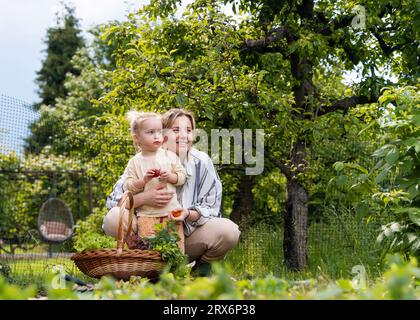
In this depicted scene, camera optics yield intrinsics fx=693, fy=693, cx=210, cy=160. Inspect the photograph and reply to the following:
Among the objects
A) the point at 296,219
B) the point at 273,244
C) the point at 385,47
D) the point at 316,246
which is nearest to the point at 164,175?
the point at 296,219

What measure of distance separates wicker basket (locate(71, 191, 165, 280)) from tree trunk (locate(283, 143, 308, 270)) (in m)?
3.57

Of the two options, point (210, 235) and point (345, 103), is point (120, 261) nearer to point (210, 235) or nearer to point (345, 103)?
point (210, 235)

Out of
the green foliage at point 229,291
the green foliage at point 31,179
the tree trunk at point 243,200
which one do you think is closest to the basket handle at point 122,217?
the green foliage at point 229,291

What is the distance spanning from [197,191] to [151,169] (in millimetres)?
436

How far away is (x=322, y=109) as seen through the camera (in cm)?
718

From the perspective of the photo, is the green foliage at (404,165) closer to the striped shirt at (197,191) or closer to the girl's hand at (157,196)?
the striped shirt at (197,191)

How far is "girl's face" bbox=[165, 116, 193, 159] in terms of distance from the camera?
13.0 ft

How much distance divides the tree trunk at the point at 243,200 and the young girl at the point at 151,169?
14.0 feet

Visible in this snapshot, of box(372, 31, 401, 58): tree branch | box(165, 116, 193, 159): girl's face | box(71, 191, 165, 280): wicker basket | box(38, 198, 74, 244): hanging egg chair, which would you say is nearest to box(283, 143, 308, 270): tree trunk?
box(372, 31, 401, 58): tree branch

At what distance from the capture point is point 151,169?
373 cm

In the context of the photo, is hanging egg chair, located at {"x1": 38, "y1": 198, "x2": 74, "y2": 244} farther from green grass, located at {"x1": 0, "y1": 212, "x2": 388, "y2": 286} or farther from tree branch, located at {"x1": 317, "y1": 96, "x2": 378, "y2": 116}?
tree branch, located at {"x1": 317, "y1": 96, "x2": 378, "y2": 116}
